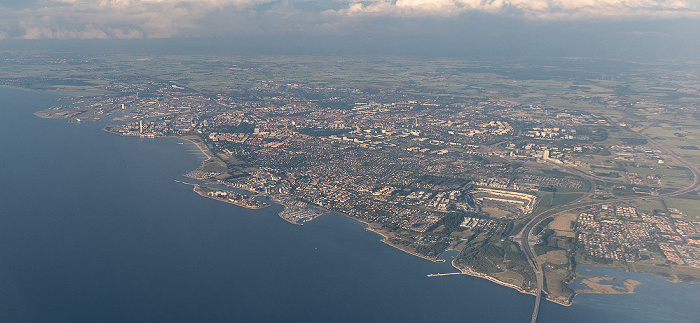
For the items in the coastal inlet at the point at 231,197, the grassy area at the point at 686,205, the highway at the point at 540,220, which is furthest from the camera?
the coastal inlet at the point at 231,197

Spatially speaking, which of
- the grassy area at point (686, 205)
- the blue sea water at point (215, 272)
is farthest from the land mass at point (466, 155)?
the blue sea water at point (215, 272)

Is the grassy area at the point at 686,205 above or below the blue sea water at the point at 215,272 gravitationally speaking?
above

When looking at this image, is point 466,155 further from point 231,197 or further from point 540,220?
point 231,197

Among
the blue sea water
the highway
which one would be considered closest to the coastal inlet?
the blue sea water

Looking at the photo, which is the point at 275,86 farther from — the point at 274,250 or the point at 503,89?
the point at 274,250

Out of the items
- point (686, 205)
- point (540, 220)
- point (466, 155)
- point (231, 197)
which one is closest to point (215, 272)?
point (231, 197)

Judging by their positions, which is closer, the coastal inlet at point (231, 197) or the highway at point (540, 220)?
the highway at point (540, 220)

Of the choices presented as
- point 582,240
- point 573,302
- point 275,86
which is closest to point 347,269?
point 573,302

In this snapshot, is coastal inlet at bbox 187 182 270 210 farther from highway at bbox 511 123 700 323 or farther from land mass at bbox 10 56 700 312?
highway at bbox 511 123 700 323

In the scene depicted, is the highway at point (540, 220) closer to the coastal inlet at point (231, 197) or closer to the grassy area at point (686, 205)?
the grassy area at point (686, 205)
